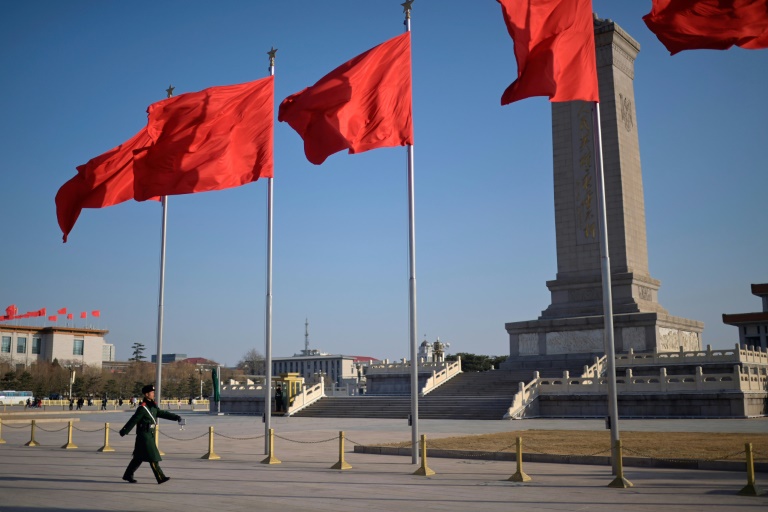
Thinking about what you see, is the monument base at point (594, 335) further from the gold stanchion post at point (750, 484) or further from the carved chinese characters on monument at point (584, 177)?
the gold stanchion post at point (750, 484)

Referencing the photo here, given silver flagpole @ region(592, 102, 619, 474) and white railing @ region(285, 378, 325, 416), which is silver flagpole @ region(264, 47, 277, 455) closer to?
silver flagpole @ region(592, 102, 619, 474)

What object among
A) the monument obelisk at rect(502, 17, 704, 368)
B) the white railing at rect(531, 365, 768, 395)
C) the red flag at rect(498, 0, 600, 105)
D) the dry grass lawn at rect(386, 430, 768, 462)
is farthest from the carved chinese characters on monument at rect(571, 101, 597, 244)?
the red flag at rect(498, 0, 600, 105)

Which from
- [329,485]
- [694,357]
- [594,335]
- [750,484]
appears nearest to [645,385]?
[694,357]

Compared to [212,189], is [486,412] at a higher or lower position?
lower

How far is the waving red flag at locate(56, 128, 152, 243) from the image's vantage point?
61.0 ft

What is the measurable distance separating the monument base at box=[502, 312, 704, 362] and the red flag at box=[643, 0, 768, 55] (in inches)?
1219

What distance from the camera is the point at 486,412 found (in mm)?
33969

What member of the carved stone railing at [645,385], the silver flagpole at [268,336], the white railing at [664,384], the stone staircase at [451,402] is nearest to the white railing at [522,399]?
the carved stone railing at [645,385]

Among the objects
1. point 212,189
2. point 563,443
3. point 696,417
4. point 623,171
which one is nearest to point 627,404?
point 696,417

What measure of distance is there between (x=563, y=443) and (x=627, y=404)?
1432 cm

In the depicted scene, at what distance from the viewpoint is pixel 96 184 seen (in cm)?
1864

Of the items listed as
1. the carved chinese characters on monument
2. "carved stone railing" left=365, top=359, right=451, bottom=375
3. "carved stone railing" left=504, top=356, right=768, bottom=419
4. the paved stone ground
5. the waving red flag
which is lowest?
the paved stone ground

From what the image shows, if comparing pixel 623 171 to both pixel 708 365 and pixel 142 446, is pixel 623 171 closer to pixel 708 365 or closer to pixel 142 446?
pixel 708 365

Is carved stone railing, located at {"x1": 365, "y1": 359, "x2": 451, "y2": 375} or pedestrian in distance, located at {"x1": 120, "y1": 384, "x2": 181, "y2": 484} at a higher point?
carved stone railing, located at {"x1": 365, "y1": 359, "x2": 451, "y2": 375}
